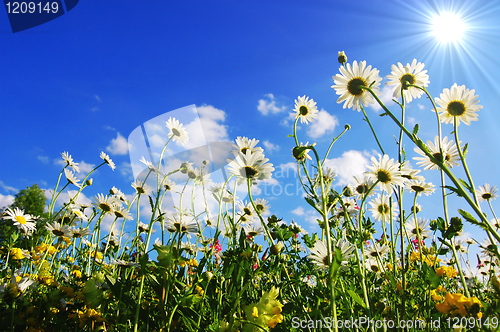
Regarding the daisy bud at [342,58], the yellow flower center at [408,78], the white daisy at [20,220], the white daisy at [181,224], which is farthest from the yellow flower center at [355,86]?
the white daisy at [20,220]

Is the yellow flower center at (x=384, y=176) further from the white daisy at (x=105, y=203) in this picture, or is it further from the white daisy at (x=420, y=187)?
the white daisy at (x=105, y=203)

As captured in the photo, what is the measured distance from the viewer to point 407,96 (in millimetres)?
2352

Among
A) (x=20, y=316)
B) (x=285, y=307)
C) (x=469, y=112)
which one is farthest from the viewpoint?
(x=469, y=112)

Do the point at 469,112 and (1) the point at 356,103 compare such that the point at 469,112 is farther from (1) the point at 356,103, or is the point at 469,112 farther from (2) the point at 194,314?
(2) the point at 194,314

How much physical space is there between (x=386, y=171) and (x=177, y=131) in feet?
8.58

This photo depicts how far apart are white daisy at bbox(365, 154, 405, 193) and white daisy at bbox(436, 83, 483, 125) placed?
0.41m

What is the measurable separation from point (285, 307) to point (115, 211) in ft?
7.07

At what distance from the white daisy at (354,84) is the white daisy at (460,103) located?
37 centimetres

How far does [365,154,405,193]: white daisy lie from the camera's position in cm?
183

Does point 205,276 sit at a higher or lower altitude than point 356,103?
lower

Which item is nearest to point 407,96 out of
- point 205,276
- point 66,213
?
point 205,276

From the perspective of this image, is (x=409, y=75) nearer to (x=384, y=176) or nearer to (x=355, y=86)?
(x=355, y=86)

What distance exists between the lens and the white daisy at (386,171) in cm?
183

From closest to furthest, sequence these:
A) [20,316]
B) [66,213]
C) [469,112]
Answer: [20,316] → [469,112] → [66,213]
